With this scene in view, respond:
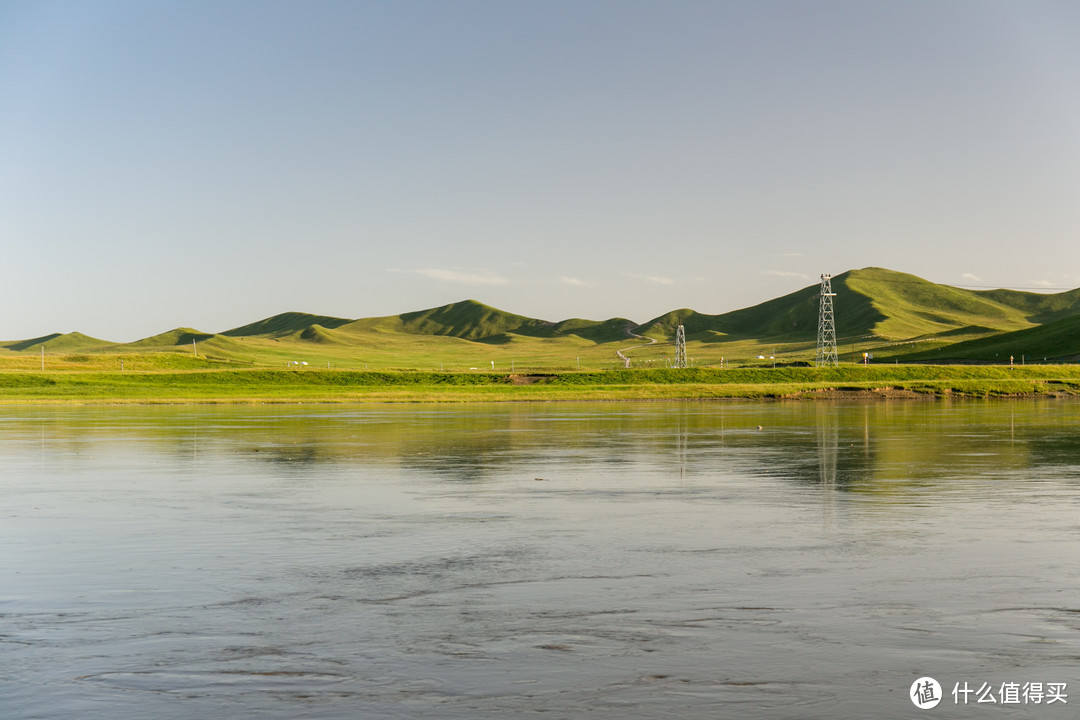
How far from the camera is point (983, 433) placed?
45.5m

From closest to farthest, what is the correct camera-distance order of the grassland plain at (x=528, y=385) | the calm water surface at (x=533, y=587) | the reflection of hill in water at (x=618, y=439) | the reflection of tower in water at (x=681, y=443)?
the calm water surface at (x=533, y=587), the reflection of tower in water at (x=681, y=443), the reflection of hill in water at (x=618, y=439), the grassland plain at (x=528, y=385)

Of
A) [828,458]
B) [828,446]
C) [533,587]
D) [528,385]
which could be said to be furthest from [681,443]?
[528,385]

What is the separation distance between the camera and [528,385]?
4245 inches

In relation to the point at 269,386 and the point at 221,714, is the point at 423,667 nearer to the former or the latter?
the point at 221,714

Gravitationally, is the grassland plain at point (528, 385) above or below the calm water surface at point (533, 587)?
above

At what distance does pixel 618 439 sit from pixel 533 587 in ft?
94.6

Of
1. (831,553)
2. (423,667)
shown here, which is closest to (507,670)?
(423,667)

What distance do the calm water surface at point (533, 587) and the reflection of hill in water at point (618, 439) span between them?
59 centimetres

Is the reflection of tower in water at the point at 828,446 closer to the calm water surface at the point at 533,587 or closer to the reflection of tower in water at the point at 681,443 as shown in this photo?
the calm water surface at the point at 533,587

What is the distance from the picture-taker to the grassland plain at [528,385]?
90.6 metres

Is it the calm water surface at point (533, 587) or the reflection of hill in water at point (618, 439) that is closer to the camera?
the calm water surface at point (533, 587)

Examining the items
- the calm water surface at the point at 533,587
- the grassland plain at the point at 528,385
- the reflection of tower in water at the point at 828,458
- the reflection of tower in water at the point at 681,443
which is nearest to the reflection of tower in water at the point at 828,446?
the reflection of tower in water at the point at 828,458

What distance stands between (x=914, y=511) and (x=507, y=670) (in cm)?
1360

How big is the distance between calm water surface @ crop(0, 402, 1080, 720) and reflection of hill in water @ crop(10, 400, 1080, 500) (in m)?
0.59
